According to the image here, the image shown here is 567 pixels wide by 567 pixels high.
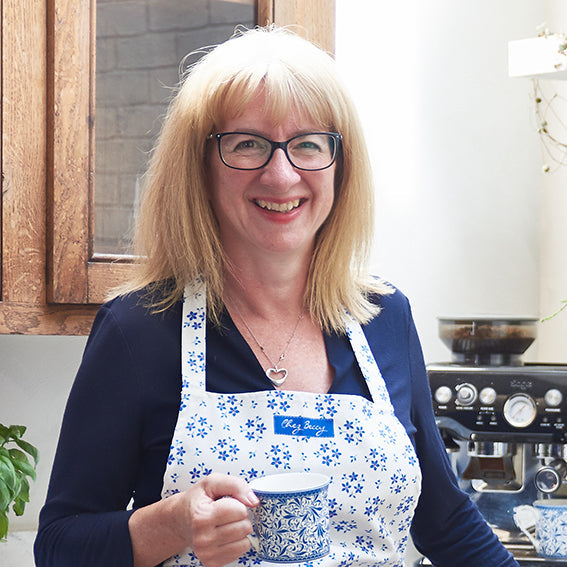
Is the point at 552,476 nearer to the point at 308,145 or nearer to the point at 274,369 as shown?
the point at 274,369

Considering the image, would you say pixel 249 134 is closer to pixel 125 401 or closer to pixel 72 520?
pixel 125 401

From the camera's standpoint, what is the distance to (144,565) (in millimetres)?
997

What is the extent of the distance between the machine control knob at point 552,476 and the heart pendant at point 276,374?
811 millimetres

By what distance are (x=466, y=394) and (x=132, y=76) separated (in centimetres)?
88

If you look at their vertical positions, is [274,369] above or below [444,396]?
above

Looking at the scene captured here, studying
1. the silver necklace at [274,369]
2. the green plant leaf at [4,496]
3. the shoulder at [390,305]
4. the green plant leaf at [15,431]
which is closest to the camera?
the silver necklace at [274,369]

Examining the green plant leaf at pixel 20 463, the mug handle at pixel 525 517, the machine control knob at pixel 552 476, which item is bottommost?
the mug handle at pixel 525 517

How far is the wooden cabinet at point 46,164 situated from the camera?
4.36 feet

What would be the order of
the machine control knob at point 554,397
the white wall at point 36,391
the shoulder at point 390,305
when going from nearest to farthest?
1. the shoulder at point 390,305
2. the machine control knob at point 554,397
3. the white wall at point 36,391

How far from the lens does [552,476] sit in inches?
66.6

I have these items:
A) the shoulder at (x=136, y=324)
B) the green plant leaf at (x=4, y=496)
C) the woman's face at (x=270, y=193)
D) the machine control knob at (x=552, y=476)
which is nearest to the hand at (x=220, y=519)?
the shoulder at (x=136, y=324)

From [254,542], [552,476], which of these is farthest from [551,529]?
[254,542]

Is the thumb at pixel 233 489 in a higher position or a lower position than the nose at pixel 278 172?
lower

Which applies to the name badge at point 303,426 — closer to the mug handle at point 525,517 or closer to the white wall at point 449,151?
the mug handle at point 525,517
